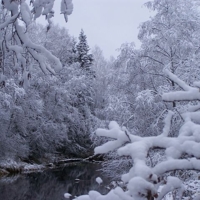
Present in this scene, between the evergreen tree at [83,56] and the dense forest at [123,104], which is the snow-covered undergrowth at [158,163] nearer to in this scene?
the dense forest at [123,104]

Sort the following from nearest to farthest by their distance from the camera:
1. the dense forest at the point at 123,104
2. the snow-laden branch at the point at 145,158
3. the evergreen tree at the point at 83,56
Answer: the snow-laden branch at the point at 145,158, the dense forest at the point at 123,104, the evergreen tree at the point at 83,56

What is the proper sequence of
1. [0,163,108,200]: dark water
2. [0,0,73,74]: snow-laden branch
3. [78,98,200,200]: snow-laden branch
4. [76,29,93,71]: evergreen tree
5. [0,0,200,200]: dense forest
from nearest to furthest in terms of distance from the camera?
[78,98,200,200]: snow-laden branch, [0,0,200,200]: dense forest, [0,0,73,74]: snow-laden branch, [0,163,108,200]: dark water, [76,29,93,71]: evergreen tree

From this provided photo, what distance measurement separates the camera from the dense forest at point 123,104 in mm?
1441

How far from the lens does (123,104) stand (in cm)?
996

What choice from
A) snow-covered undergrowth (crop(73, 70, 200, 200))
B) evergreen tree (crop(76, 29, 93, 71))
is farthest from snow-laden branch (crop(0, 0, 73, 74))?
evergreen tree (crop(76, 29, 93, 71))

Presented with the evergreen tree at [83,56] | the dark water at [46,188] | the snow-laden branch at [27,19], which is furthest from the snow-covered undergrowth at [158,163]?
the evergreen tree at [83,56]

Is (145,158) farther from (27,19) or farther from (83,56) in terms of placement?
(83,56)

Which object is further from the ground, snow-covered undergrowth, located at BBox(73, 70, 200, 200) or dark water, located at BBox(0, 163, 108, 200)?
snow-covered undergrowth, located at BBox(73, 70, 200, 200)

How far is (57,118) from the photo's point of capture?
81.8 feet

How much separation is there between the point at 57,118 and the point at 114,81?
1511 centimetres

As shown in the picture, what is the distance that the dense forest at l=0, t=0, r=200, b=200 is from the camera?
4.73 ft

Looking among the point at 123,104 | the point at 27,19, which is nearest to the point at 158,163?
the point at 27,19

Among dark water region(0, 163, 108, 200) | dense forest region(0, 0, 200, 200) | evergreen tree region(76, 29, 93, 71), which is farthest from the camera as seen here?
evergreen tree region(76, 29, 93, 71)

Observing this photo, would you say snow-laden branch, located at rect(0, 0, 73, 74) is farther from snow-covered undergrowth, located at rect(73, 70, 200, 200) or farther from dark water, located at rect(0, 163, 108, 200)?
dark water, located at rect(0, 163, 108, 200)
